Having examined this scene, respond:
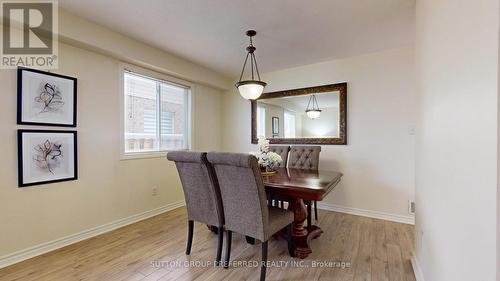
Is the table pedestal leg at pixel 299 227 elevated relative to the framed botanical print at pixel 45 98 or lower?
lower

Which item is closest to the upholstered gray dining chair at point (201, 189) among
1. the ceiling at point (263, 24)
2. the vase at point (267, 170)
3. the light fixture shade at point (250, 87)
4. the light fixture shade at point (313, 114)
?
the vase at point (267, 170)

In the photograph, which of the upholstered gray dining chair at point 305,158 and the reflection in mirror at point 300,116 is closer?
the upholstered gray dining chair at point 305,158

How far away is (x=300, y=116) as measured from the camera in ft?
12.6

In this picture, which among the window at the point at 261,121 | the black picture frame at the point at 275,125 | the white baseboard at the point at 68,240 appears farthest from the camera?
the window at the point at 261,121

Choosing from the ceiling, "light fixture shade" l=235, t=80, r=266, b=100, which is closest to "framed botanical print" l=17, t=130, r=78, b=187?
the ceiling

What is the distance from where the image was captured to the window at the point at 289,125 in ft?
13.0

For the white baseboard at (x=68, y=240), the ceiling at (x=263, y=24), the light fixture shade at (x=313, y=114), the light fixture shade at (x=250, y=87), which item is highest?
the ceiling at (x=263, y=24)

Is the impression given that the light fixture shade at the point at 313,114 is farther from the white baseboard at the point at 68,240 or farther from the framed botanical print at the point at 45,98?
the framed botanical print at the point at 45,98

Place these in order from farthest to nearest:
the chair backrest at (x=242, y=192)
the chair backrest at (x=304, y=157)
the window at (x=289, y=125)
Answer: the window at (x=289, y=125) < the chair backrest at (x=304, y=157) < the chair backrest at (x=242, y=192)

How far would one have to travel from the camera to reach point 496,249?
695 millimetres

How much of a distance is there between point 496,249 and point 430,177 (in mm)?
887

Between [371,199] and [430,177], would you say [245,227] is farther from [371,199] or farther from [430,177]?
[371,199]

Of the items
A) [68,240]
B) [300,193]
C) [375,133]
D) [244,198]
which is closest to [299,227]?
[300,193]

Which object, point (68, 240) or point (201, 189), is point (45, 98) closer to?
point (68, 240)
